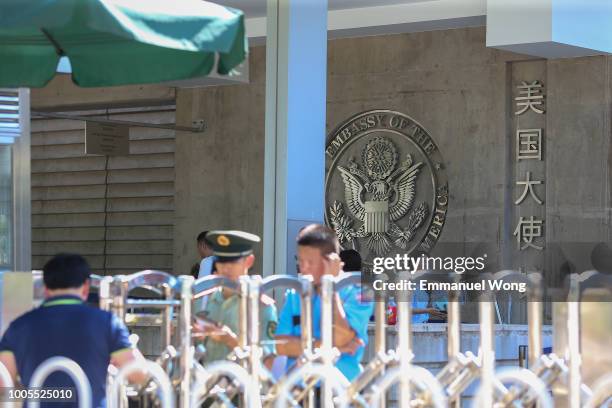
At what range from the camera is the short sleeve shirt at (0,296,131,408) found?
4.92m

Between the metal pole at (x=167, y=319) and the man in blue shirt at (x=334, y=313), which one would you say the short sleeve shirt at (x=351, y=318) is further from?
the metal pole at (x=167, y=319)

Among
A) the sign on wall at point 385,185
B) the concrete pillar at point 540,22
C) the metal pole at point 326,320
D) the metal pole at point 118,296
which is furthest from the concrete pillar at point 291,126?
the sign on wall at point 385,185

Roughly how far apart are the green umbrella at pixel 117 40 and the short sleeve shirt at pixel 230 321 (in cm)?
105

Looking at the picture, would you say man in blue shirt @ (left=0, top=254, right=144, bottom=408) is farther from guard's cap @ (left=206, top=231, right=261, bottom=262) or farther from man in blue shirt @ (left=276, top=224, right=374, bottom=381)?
guard's cap @ (left=206, top=231, right=261, bottom=262)

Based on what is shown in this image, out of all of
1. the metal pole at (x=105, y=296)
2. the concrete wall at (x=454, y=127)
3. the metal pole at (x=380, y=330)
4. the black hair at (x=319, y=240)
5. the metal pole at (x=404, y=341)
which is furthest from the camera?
the concrete wall at (x=454, y=127)

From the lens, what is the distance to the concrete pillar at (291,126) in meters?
9.24

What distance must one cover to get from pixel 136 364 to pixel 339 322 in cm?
85

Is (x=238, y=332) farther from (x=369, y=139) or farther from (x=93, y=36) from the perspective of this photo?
(x=369, y=139)

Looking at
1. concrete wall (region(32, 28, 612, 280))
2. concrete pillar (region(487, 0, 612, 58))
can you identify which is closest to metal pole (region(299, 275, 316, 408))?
concrete pillar (region(487, 0, 612, 58))

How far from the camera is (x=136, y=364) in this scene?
485 centimetres

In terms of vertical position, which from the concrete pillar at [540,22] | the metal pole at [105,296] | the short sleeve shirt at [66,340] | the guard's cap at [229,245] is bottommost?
the short sleeve shirt at [66,340]

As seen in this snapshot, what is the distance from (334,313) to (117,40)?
82.1 inches

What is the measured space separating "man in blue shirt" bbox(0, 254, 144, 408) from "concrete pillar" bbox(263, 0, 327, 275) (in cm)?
419

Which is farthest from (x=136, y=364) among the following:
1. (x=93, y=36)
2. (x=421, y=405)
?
(x=93, y=36)
